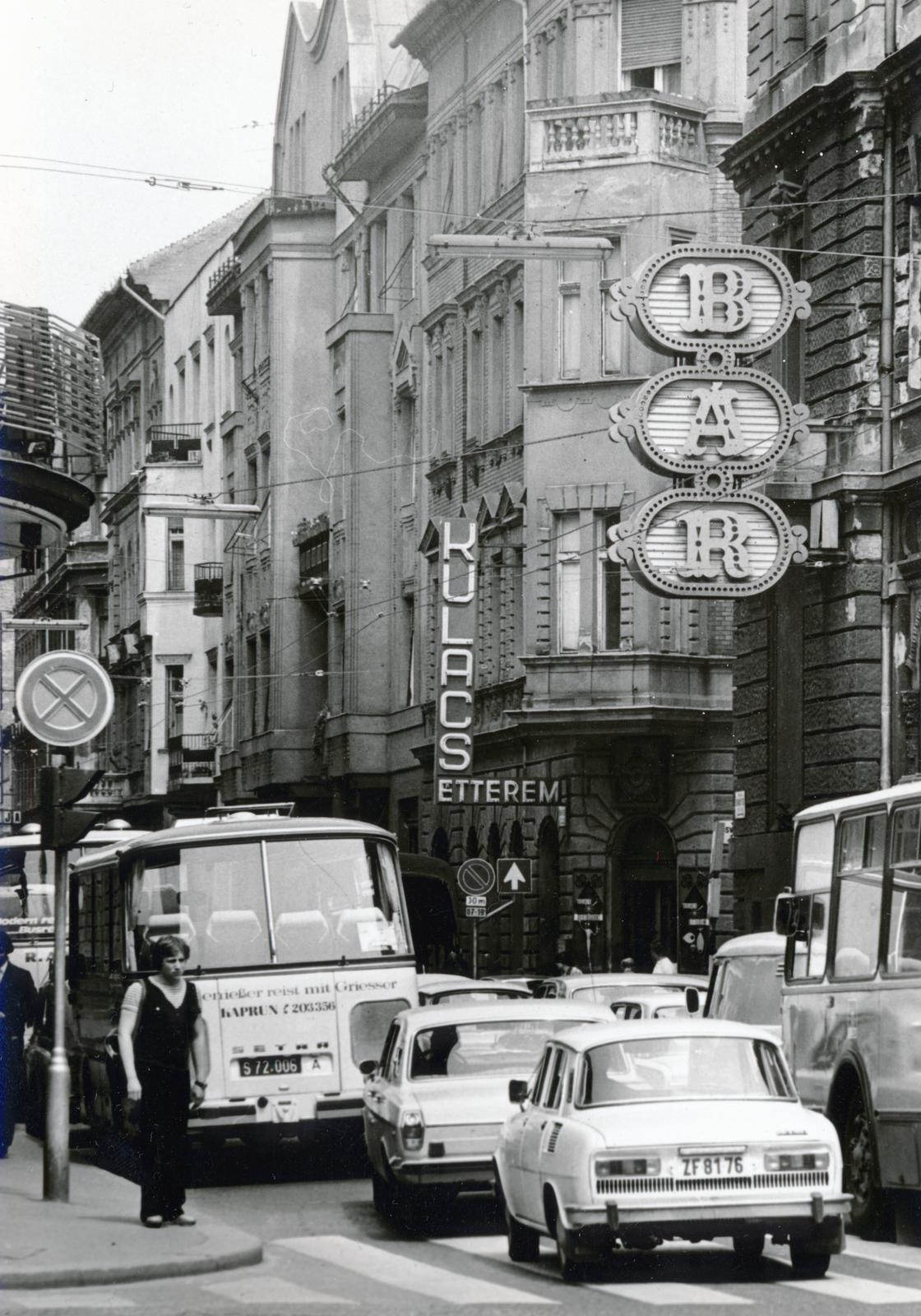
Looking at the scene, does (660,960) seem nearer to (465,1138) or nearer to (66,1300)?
(465,1138)

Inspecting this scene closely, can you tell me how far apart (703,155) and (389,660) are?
16.6 m

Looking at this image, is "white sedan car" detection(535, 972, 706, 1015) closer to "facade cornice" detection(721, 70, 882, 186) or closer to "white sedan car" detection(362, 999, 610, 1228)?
"white sedan car" detection(362, 999, 610, 1228)

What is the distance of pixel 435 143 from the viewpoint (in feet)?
180

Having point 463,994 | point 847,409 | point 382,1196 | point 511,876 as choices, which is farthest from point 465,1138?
point 511,876

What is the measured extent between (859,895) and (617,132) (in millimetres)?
28195

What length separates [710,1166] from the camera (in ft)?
45.0

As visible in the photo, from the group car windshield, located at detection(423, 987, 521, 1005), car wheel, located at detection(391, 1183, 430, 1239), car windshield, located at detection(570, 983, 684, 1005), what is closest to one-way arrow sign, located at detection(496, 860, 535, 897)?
car windshield, located at detection(570, 983, 684, 1005)

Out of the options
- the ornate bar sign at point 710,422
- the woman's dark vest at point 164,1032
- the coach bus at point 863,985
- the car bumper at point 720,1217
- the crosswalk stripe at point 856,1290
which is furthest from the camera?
the ornate bar sign at point 710,422

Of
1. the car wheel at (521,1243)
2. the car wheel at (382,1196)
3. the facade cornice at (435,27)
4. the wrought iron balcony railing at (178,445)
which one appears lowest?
→ the car wheel at (382,1196)

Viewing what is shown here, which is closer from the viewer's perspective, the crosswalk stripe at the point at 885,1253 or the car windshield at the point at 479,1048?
the crosswalk stripe at the point at 885,1253

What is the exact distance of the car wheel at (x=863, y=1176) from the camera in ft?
55.4

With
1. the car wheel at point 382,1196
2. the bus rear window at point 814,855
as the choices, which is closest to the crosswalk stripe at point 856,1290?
the car wheel at point 382,1196

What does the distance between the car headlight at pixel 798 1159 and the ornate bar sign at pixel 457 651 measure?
113 ft

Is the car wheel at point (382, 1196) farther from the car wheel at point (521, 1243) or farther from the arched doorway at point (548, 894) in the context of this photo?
the arched doorway at point (548, 894)
